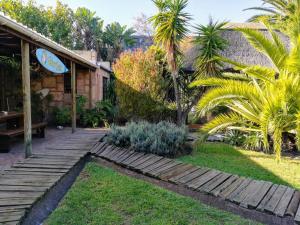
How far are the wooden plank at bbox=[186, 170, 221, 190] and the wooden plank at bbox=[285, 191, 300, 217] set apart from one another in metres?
1.35

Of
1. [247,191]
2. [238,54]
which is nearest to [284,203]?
[247,191]

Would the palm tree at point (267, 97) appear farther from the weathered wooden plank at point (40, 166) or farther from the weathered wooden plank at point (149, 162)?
the weathered wooden plank at point (40, 166)

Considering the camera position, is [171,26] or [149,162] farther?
[171,26]

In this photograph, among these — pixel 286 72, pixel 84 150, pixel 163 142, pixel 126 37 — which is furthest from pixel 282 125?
pixel 126 37

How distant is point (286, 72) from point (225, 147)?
2.60m

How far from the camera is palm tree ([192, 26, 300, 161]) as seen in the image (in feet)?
20.3

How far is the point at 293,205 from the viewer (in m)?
3.81

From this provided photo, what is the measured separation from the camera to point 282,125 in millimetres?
6520

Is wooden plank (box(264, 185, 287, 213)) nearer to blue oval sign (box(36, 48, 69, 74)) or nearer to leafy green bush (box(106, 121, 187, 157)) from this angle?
leafy green bush (box(106, 121, 187, 157))

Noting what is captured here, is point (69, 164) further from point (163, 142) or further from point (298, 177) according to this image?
point (298, 177)

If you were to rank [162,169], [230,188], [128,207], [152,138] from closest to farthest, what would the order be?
[128,207], [230,188], [162,169], [152,138]

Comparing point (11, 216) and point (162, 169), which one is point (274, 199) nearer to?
point (162, 169)

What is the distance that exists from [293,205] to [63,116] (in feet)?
29.1

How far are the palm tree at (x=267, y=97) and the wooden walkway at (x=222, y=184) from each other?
1.80m
